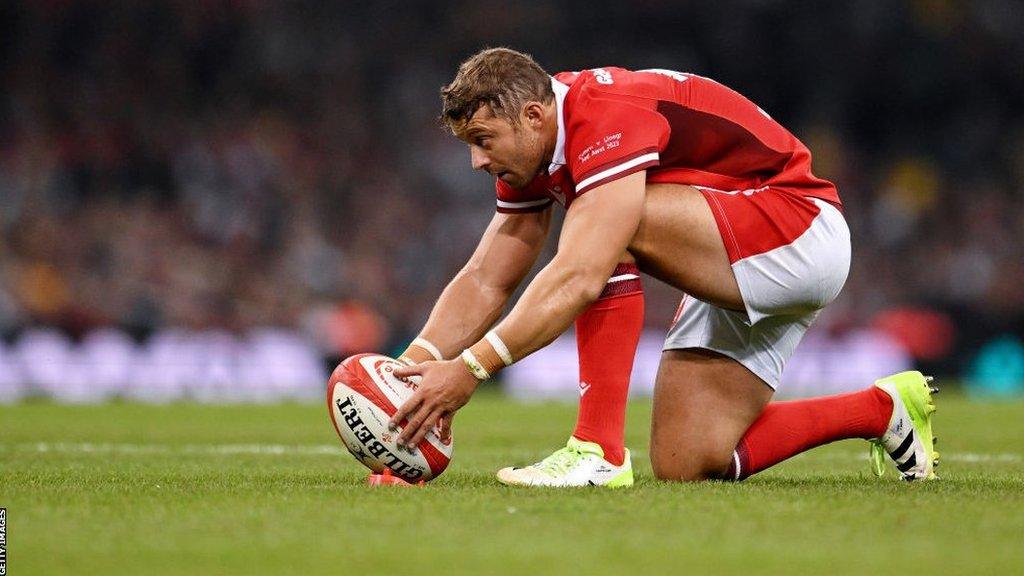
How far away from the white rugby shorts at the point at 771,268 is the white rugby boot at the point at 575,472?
27.3 inches

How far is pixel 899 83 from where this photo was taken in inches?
716

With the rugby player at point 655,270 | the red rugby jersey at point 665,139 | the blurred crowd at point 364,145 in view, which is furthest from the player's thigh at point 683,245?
the blurred crowd at point 364,145

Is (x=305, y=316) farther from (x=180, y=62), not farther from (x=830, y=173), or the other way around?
(x=830, y=173)

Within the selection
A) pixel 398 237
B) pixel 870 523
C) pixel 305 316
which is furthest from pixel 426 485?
pixel 398 237

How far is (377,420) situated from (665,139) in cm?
124

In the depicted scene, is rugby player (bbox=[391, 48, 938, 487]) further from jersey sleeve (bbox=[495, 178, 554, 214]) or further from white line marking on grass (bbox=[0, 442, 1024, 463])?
white line marking on grass (bbox=[0, 442, 1024, 463])

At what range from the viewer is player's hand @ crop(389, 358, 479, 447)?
405 centimetres

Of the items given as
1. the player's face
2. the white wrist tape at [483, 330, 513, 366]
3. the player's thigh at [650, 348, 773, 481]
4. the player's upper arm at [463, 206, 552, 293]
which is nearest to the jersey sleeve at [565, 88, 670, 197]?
the player's face

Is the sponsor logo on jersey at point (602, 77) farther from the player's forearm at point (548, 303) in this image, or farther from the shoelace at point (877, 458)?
the shoelace at point (877, 458)

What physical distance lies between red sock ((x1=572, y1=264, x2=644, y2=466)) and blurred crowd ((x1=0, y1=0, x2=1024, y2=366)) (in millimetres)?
9632

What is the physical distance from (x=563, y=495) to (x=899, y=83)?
15.4m

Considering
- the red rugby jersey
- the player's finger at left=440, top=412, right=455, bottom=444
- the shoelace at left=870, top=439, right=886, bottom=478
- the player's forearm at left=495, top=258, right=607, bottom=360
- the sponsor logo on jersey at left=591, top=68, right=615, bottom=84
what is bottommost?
the shoelace at left=870, top=439, right=886, bottom=478

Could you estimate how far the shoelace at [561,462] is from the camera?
4.23 metres

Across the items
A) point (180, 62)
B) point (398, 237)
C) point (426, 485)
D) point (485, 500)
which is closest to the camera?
point (485, 500)
